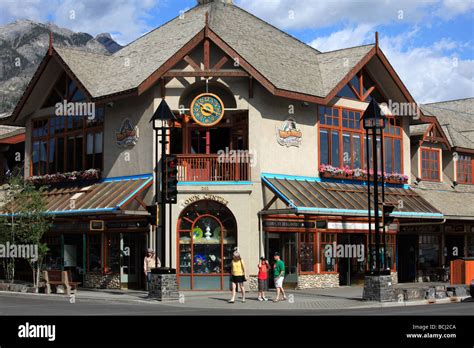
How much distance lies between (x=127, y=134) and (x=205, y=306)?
441 inches

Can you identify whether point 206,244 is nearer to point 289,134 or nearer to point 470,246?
point 289,134

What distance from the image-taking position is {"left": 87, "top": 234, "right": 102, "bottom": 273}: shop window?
33.3m

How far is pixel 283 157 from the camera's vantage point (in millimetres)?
32719

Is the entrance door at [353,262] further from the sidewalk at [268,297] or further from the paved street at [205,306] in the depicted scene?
the paved street at [205,306]

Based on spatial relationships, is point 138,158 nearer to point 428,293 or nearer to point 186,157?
point 186,157

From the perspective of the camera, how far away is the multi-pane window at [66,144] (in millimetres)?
34844

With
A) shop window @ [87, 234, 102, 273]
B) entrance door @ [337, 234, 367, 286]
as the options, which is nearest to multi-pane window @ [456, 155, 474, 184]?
entrance door @ [337, 234, 367, 286]

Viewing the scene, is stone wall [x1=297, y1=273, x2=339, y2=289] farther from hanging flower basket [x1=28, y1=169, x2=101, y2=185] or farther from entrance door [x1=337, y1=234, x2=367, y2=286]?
hanging flower basket [x1=28, y1=169, x2=101, y2=185]

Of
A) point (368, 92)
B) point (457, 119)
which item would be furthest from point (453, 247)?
point (457, 119)

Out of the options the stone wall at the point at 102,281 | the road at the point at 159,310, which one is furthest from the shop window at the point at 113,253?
the road at the point at 159,310

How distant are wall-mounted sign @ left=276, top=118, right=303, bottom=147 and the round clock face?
2867mm

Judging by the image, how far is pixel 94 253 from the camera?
110 ft
